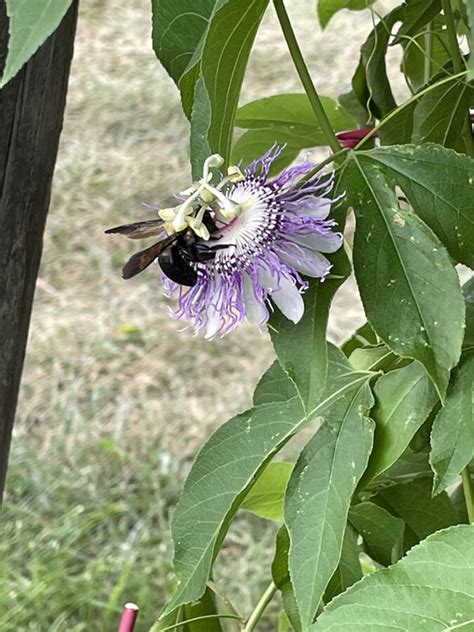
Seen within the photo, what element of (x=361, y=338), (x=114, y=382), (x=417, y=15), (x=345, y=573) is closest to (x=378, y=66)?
(x=417, y=15)

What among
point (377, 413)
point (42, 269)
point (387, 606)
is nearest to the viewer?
point (387, 606)

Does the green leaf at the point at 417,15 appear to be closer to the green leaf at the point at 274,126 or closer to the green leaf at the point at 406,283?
the green leaf at the point at 274,126

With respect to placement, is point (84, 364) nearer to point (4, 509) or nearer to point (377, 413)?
point (4, 509)

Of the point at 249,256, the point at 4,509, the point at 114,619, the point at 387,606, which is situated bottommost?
the point at 114,619

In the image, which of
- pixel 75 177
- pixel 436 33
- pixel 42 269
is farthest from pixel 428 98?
pixel 75 177

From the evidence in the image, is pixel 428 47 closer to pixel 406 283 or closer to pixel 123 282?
pixel 406 283

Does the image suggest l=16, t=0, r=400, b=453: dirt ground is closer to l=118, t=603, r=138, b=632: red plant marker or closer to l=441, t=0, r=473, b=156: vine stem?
l=118, t=603, r=138, b=632: red plant marker

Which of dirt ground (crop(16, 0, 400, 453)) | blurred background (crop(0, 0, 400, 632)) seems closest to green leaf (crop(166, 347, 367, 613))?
blurred background (crop(0, 0, 400, 632))
